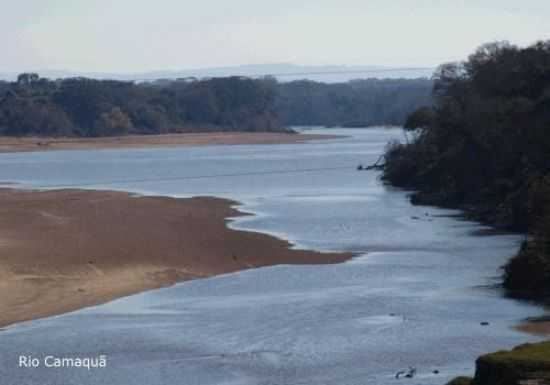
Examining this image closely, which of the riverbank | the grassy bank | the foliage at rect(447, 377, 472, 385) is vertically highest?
the grassy bank

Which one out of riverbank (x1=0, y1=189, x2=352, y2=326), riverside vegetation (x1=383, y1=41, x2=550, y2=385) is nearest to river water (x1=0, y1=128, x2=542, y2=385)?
riverbank (x1=0, y1=189, x2=352, y2=326)

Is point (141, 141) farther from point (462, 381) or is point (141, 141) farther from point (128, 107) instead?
point (462, 381)

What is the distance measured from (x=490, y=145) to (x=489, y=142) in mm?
151

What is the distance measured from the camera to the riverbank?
27.8m

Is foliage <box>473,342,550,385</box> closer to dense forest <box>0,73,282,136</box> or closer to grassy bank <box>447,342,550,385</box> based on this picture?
grassy bank <box>447,342,550,385</box>

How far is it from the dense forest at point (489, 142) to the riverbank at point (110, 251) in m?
7.91

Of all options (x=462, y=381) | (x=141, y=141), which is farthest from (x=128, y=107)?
(x=462, y=381)

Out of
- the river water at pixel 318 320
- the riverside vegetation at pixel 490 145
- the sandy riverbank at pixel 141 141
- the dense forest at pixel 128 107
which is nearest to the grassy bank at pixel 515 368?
the river water at pixel 318 320

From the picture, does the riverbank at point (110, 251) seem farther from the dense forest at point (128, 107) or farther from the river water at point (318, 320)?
the dense forest at point (128, 107)

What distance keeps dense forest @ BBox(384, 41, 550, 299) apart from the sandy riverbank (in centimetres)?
5583

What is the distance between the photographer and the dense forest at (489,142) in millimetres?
43281

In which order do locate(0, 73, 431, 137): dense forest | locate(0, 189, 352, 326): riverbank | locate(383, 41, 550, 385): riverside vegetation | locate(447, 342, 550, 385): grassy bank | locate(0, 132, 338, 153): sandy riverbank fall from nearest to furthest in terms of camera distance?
locate(447, 342, 550, 385): grassy bank
locate(0, 189, 352, 326): riverbank
locate(383, 41, 550, 385): riverside vegetation
locate(0, 132, 338, 153): sandy riverbank
locate(0, 73, 431, 137): dense forest

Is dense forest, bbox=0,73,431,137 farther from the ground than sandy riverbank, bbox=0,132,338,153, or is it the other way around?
dense forest, bbox=0,73,431,137

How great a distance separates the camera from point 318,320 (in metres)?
24.3
